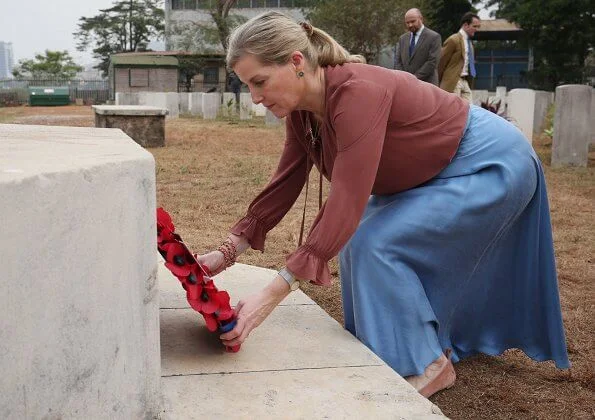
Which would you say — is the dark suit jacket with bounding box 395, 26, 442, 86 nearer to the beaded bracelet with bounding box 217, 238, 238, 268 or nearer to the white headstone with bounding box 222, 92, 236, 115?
the beaded bracelet with bounding box 217, 238, 238, 268

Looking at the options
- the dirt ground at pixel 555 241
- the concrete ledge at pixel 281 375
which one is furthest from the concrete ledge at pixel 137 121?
the concrete ledge at pixel 281 375

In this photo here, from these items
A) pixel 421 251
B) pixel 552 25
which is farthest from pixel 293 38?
pixel 552 25

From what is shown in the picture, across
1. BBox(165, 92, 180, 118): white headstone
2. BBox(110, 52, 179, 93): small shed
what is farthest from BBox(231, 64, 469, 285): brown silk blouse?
BBox(110, 52, 179, 93): small shed

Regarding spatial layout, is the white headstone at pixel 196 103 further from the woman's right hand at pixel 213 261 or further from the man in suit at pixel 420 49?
the woman's right hand at pixel 213 261

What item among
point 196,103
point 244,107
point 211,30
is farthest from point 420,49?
point 211,30

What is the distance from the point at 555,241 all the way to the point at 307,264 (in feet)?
9.94

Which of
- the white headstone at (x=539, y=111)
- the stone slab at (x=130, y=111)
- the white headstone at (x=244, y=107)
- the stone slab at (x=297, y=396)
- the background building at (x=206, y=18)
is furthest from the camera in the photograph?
the background building at (x=206, y=18)

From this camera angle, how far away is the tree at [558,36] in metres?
29.5

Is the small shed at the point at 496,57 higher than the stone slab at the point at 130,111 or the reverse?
higher

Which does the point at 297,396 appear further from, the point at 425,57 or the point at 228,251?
the point at 425,57

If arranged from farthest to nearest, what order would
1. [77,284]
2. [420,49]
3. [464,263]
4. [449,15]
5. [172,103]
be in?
1. [449,15]
2. [172,103]
3. [420,49]
4. [464,263]
5. [77,284]

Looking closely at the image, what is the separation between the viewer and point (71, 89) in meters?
43.9

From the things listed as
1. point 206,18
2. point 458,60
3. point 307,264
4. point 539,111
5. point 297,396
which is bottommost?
point 297,396

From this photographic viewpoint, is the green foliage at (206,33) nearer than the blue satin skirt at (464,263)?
No
